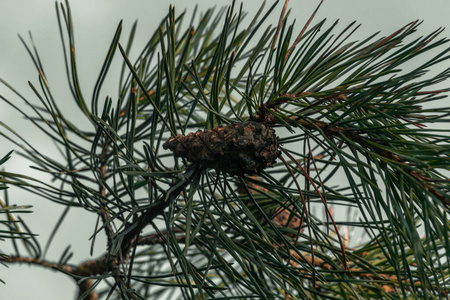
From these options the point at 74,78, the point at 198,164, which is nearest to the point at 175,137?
the point at 198,164

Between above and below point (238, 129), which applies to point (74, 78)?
above

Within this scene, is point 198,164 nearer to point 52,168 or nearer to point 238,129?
point 238,129

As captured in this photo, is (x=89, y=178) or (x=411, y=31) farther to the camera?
(x=89, y=178)

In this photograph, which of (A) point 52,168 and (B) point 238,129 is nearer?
(B) point 238,129

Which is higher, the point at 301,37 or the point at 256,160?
the point at 301,37

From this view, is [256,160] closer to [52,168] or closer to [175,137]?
[175,137]

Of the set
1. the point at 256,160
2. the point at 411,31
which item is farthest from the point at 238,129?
the point at 411,31
